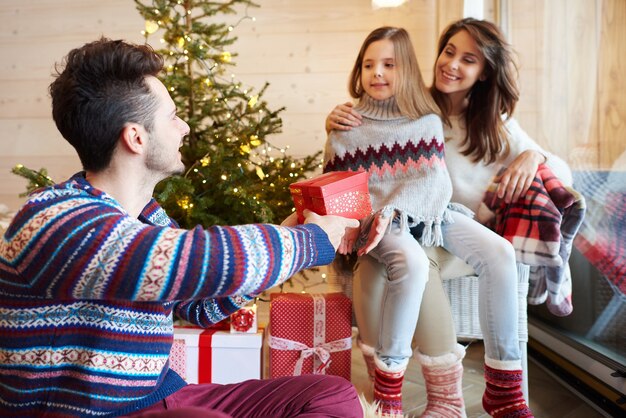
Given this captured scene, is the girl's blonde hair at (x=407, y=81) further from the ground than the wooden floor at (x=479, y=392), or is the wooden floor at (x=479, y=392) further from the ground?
the girl's blonde hair at (x=407, y=81)

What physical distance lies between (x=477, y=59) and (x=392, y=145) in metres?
0.46

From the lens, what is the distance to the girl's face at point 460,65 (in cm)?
210

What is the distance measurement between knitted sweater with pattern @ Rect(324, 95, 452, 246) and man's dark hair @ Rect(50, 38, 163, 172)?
2.96ft

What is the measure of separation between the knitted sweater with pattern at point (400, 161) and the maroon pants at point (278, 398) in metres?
0.68

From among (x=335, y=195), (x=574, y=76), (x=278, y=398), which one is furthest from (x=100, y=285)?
(x=574, y=76)

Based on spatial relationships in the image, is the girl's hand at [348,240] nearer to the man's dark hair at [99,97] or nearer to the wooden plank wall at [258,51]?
the man's dark hair at [99,97]

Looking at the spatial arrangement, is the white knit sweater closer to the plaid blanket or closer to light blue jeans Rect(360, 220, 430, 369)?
the plaid blanket

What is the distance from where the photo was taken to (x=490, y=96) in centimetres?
212

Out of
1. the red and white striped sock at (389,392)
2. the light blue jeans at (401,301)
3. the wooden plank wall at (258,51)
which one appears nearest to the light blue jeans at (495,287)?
the light blue jeans at (401,301)

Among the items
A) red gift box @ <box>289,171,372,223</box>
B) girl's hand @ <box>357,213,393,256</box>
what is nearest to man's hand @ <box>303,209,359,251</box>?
red gift box @ <box>289,171,372,223</box>

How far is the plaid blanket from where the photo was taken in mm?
1849

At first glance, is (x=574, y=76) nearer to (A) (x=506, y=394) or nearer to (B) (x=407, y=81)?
(B) (x=407, y=81)

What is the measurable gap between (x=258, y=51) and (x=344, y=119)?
1.30 m

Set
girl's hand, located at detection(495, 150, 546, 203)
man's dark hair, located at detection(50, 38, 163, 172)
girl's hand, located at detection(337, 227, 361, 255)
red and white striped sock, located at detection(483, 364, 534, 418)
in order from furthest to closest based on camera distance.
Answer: girl's hand, located at detection(495, 150, 546, 203), girl's hand, located at detection(337, 227, 361, 255), red and white striped sock, located at detection(483, 364, 534, 418), man's dark hair, located at detection(50, 38, 163, 172)
